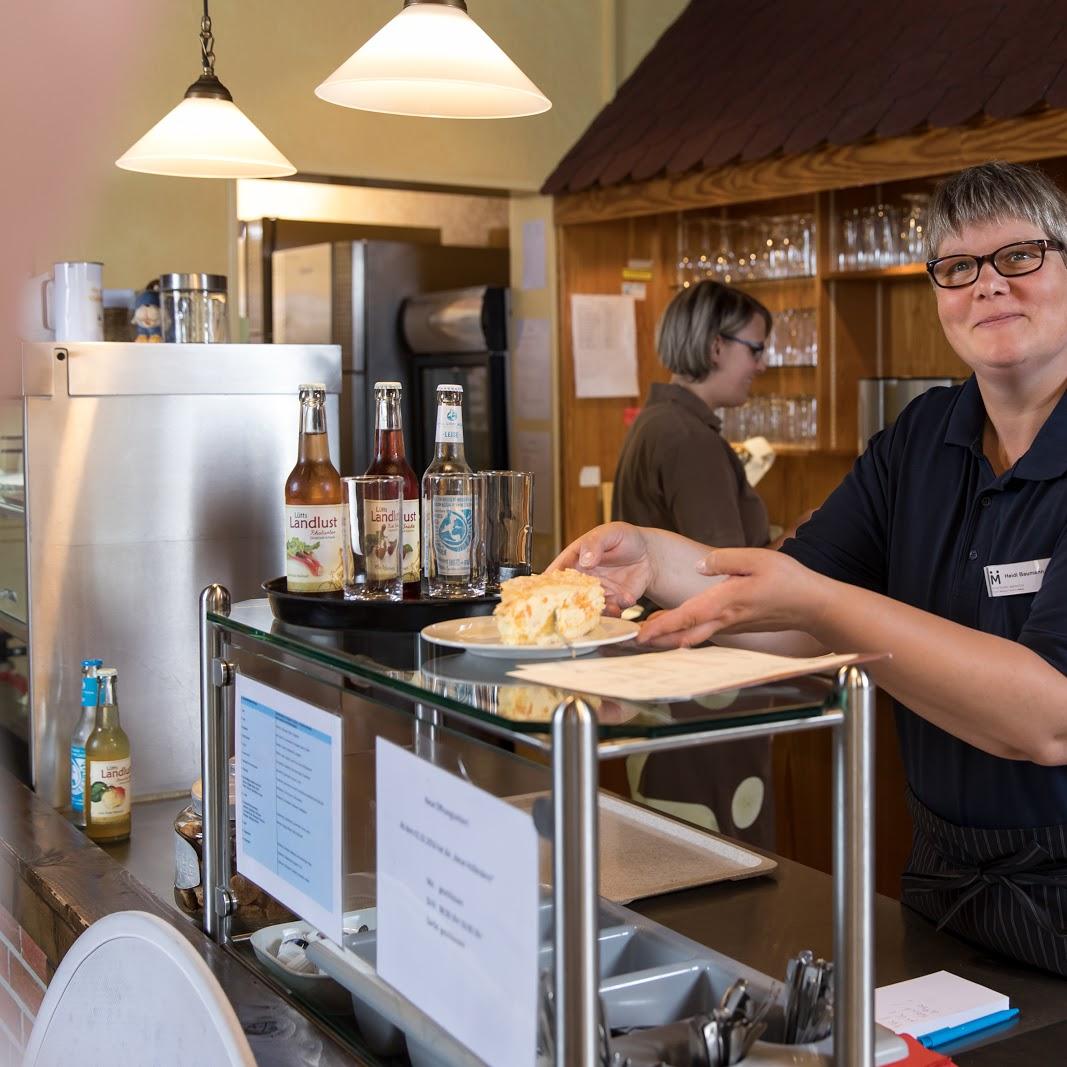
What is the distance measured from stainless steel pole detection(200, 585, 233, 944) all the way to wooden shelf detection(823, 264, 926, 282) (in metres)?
3.34

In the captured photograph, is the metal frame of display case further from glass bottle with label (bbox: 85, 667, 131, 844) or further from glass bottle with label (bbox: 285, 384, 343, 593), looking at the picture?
glass bottle with label (bbox: 85, 667, 131, 844)

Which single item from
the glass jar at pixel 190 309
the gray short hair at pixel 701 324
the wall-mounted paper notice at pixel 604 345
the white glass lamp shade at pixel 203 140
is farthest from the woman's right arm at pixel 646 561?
the wall-mounted paper notice at pixel 604 345

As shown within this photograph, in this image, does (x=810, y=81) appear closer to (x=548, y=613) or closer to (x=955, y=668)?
(x=955, y=668)

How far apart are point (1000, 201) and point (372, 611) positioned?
92 cm

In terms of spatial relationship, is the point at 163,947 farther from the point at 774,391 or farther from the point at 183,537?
the point at 774,391

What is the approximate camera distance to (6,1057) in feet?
5.78

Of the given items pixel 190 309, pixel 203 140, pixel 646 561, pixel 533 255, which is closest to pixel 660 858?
pixel 646 561

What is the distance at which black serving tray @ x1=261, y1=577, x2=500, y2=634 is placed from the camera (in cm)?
127

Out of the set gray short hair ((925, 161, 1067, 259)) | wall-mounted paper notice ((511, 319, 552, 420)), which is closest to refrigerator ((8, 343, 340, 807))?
gray short hair ((925, 161, 1067, 259))

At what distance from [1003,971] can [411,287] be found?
4.22 m

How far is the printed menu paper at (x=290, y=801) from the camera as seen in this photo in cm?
117

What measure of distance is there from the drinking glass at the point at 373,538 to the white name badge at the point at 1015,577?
2.40ft

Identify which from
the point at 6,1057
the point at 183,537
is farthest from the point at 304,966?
the point at 183,537

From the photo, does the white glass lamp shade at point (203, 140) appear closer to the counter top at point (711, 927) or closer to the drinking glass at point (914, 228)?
the counter top at point (711, 927)
